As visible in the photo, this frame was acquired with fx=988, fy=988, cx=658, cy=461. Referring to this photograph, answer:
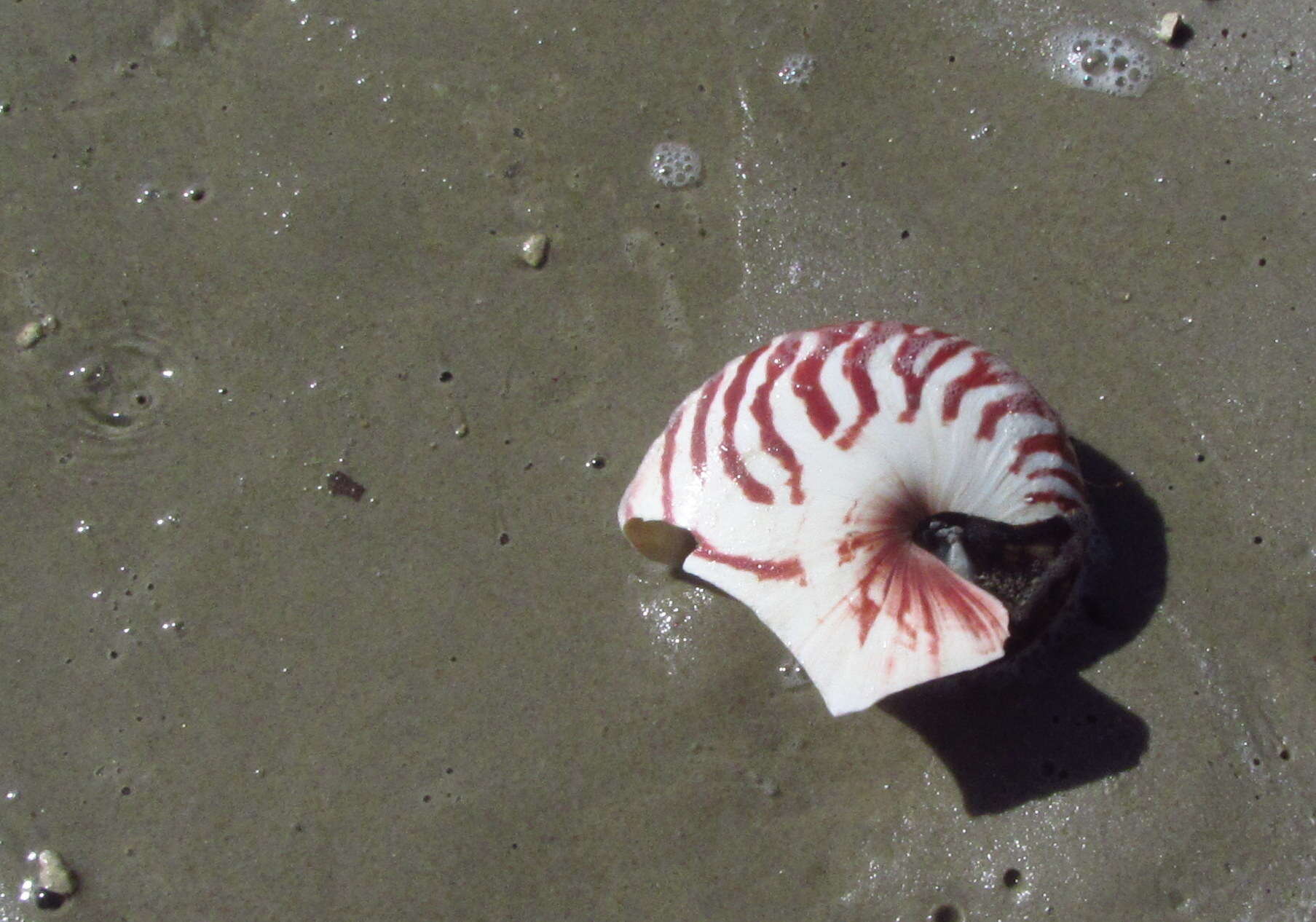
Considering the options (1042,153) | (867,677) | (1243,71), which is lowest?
(867,677)

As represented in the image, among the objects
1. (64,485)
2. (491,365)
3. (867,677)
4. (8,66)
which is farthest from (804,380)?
(8,66)

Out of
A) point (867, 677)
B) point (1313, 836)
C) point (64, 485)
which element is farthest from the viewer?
point (64, 485)

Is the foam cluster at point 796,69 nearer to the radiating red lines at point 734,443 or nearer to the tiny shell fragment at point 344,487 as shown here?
the radiating red lines at point 734,443

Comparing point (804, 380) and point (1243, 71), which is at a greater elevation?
point (1243, 71)

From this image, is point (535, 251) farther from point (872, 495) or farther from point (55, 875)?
point (55, 875)

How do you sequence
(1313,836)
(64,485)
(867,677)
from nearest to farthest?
(867,677)
(1313,836)
(64,485)

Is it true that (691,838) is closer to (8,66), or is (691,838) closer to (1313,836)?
(1313,836)

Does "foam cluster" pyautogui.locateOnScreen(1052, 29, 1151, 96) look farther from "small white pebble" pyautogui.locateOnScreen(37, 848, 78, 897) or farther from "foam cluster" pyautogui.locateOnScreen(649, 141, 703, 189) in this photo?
"small white pebble" pyautogui.locateOnScreen(37, 848, 78, 897)
